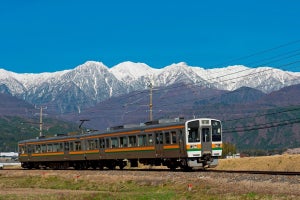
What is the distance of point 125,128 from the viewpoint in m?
51.7

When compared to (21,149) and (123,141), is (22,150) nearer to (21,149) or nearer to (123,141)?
(21,149)

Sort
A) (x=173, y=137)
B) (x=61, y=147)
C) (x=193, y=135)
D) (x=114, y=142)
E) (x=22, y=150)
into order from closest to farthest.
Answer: (x=193, y=135) < (x=173, y=137) < (x=114, y=142) < (x=61, y=147) < (x=22, y=150)

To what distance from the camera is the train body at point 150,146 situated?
44062mm

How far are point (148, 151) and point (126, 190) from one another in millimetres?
13004

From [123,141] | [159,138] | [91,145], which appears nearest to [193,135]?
[159,138]

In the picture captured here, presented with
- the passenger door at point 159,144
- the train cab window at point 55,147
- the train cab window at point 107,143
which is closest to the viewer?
the passenger door at point 159,144

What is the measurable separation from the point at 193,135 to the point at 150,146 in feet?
15.7

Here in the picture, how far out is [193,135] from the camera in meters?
44.1

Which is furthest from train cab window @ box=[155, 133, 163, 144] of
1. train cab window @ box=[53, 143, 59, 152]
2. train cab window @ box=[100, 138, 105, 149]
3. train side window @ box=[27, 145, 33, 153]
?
train side window @ box=[27, 145, 33, 153]

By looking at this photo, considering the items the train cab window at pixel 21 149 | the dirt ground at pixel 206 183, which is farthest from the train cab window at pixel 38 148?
the dirt ground at pixel 206 183

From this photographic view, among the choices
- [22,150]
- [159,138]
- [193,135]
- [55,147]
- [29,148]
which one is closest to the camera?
[193,135]

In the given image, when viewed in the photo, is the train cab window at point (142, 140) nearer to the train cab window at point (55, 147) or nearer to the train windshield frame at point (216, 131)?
the train windshield frame at point (216, 131)

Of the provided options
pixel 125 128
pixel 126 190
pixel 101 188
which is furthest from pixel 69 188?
pixel 125 128

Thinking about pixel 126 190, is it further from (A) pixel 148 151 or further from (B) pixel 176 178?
(A) pixel 148 151
